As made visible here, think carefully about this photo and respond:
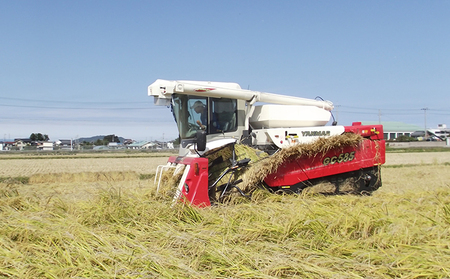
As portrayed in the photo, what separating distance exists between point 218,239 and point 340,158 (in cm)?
414

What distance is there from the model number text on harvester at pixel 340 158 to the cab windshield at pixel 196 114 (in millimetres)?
2144

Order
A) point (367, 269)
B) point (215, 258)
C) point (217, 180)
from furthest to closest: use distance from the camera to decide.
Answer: point (217, 180)
point (215, 258)
point (367, 269)

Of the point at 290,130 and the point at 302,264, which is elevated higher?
the point at 290,130

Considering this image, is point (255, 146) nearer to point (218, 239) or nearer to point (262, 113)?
point (262, 113)

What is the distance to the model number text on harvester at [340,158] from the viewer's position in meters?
7.19

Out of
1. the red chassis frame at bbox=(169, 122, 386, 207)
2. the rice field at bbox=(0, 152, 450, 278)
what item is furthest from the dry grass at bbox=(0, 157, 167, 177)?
the rice field at bbox=(0, 152, 450, 278)

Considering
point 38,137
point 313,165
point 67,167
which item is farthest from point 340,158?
point 38,137

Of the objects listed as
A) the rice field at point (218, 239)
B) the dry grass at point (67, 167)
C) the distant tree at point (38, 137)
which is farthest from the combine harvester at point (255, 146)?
the distant tree at point (38, 137)

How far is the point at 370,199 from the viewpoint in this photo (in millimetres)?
6035

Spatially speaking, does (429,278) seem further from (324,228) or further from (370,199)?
(370,199)

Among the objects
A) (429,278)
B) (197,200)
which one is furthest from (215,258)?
(197,200)

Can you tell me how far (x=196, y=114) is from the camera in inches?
281

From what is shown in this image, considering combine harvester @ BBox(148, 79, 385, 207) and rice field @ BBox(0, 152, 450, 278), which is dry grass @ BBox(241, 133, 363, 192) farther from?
rice field @ BBox(0, 152, 450, 278)

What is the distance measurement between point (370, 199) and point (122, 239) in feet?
13.2
